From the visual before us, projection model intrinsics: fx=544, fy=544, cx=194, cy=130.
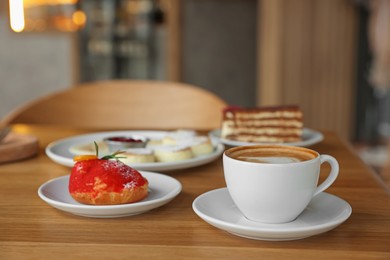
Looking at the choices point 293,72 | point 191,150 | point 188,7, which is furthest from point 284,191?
point 188,7

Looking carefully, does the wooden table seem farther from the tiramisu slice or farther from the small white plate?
the tiramisu slice

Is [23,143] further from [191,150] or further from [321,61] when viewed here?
[321,61]

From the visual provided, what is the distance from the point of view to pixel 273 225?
2.26 feet

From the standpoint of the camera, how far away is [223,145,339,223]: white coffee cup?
665 millimetres

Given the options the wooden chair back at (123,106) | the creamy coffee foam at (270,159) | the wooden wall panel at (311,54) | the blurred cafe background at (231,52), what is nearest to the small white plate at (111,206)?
the creamy coffee foam at (270,159)

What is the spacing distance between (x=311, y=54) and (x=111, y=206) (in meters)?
3.60

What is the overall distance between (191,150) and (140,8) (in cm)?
409

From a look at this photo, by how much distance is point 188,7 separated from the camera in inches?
224

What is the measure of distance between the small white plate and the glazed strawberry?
2cm

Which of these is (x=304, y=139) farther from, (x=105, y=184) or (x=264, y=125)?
(x=105, y=184)

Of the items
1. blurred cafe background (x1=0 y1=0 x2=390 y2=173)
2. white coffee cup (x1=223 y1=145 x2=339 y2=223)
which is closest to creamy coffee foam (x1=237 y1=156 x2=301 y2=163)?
white coffee cup (x1=223 y1=145 x2=339 y2=223)

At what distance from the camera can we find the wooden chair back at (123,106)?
1976 mm

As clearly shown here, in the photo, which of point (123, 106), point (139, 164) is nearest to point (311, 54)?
point (123, 106)

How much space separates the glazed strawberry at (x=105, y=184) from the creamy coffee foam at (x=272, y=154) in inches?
5.5
